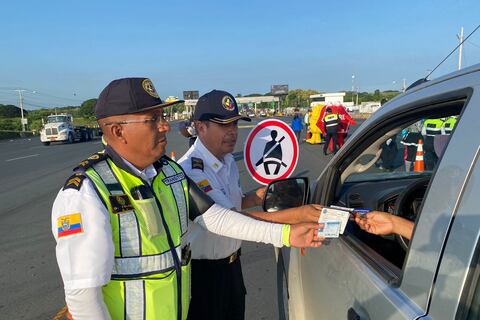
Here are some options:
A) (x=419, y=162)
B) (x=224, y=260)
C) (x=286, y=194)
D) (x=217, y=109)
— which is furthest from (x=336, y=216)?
(x=419, y=162)

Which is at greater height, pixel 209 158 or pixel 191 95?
pixel 191 95

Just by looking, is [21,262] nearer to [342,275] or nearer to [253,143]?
[253,143]

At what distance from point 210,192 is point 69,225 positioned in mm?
993

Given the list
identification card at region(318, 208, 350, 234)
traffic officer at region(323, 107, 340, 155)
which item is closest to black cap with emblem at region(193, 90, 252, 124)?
identification card at region(318, 208, 350, 234)

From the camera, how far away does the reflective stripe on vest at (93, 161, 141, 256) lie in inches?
58.8

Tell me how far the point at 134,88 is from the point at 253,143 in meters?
2.16

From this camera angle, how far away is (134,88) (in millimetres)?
1644

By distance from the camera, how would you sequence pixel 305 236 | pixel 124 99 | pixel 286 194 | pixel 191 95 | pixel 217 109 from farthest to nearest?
pixel 191 95, pixel 217 109, pixel 286 194, pixel 305 236, pixel 124 99

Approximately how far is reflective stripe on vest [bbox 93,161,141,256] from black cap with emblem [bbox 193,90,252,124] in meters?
1.06

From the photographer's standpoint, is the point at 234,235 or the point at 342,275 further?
the point at 234,235

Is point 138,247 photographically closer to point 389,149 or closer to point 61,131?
point 389,149

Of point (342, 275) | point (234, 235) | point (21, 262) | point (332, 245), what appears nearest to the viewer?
point (342, 275)

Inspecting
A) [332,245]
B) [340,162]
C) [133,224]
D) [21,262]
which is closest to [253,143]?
[340,162]

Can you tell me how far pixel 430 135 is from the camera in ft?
22.5
